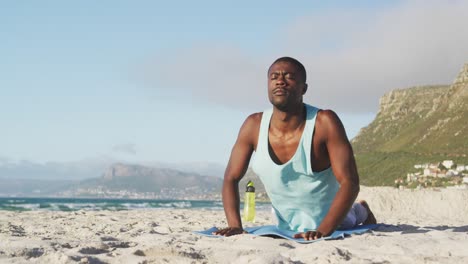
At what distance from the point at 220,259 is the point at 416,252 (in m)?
1.43

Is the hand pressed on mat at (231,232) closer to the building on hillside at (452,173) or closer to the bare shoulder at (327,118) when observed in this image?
the bare shoulder at (327,118)

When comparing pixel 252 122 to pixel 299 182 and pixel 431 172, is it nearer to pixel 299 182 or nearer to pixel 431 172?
pixel 299 182

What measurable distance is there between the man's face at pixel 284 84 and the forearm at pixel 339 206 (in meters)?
0.81

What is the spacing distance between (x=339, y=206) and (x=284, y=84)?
42.6 inches

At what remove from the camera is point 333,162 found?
476 cm

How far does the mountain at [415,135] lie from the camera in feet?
226

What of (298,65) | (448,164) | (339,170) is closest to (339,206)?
(339,170)

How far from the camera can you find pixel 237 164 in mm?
5215

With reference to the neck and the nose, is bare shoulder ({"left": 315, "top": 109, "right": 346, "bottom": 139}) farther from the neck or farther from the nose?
the nose

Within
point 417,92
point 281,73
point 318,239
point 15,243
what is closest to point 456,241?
point 318,239

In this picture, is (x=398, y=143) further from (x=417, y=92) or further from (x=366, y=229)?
(x=366, y=229)

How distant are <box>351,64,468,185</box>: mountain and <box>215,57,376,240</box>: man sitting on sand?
196 feet

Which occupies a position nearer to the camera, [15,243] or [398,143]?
[15,243]

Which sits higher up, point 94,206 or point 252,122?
point 252,122
